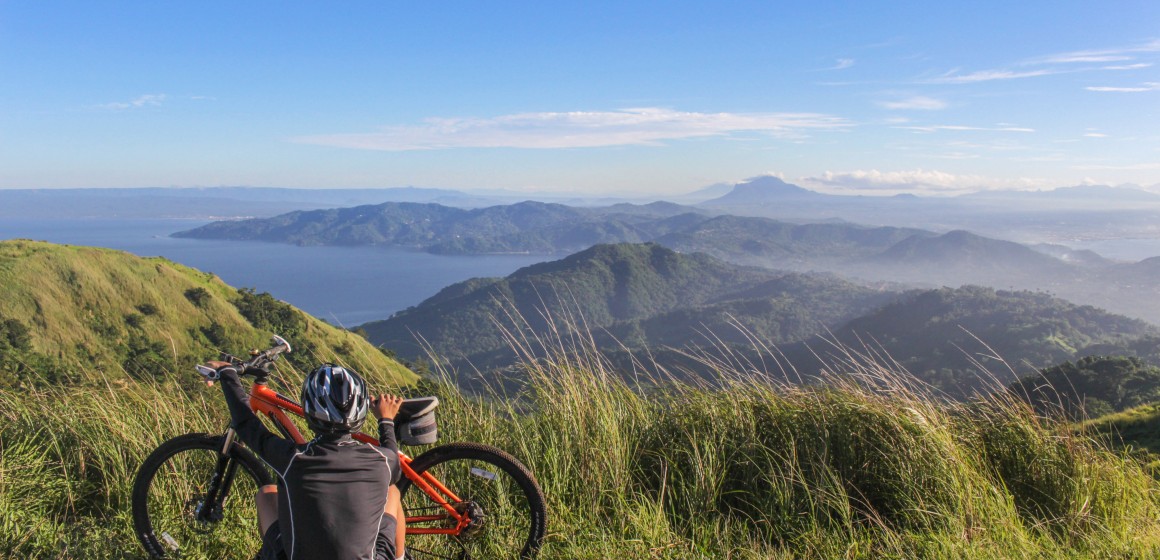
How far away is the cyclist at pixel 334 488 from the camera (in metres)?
2.14

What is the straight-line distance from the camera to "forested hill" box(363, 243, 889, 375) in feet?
352

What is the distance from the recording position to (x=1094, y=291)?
618ft

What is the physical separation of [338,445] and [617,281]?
170375mm

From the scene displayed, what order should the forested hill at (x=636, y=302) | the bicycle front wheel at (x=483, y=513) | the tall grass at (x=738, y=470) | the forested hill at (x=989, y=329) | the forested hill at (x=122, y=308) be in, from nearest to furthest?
the bicycle front wheel at (x=483, y=513), the tall grass at (x=738, y=470), the forested hill at (x=122, y=308), the forested hill at (x=989, y=329), the forested hill at (x=636, y=302)

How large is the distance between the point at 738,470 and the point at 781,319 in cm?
12975

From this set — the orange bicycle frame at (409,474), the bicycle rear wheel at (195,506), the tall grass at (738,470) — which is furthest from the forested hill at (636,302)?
the orange bicycle frame at (409,474)

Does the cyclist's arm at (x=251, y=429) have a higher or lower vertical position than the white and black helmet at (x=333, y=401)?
lower

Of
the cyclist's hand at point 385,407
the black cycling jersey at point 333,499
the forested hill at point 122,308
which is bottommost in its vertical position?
the forested hill at point 122,308

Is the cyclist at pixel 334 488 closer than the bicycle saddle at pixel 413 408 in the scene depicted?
Yes

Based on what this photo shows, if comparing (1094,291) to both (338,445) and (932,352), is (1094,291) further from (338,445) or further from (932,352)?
(338,445)

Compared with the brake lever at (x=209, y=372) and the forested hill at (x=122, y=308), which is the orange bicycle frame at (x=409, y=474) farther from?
the forested hill at (x=122, y=308)

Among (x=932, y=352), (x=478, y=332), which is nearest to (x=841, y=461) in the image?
(x=932, y=352)

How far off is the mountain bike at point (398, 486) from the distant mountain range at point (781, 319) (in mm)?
47271

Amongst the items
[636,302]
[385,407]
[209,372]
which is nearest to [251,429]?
[209,372]
